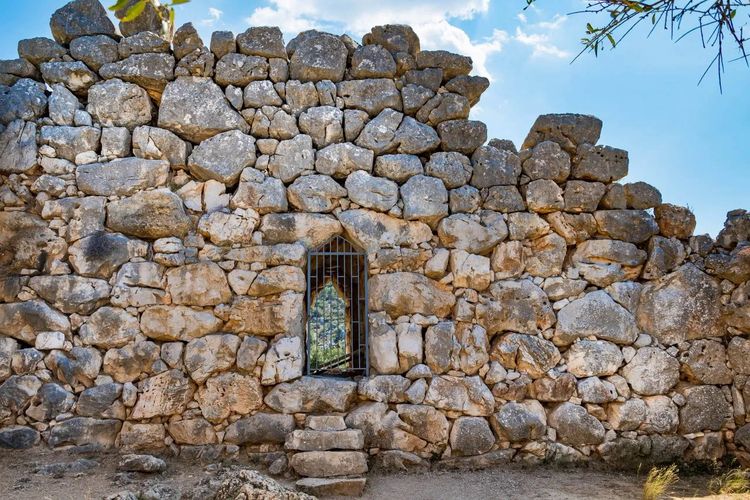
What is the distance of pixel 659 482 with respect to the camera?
16.4 ft

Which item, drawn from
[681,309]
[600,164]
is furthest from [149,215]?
[681,309]

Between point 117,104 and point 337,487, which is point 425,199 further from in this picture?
point 117,104

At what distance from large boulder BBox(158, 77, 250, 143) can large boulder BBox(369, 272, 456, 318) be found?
2.19 meters

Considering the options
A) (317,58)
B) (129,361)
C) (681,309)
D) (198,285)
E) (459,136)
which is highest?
(317,58)

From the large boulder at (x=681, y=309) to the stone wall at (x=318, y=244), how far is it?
21 mm

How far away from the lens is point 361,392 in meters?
5.52

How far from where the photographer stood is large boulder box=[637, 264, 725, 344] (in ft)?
19.4

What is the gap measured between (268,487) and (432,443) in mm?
1981

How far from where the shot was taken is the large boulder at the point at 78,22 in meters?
5.98

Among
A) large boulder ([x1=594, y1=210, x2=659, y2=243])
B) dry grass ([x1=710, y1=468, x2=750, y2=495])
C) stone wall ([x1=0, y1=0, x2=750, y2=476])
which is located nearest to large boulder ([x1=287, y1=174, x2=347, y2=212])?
stone wall ([x1=0, y1=0, x2=750, y2=476])

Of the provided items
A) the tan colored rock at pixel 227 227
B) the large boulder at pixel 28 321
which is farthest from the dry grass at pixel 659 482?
the large boulder at pixel 28 321

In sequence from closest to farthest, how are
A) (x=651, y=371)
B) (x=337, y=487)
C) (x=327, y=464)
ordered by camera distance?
(x=337, y=487)
(x=327, y=464)
(x=651, y=371)

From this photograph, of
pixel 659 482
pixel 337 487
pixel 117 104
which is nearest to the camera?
pixel 337 487

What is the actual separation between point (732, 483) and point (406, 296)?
11.2 ft
